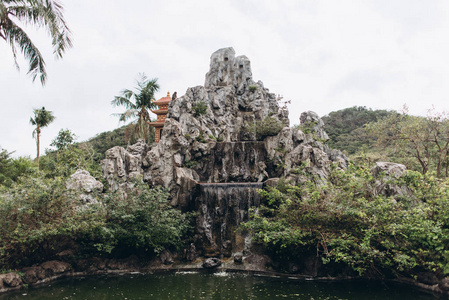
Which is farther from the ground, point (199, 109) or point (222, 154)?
point (199, 109)

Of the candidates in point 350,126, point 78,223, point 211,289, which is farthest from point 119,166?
point 350,126

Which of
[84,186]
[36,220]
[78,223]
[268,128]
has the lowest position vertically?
[78,223]

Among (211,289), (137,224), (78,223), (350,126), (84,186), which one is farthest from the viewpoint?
(350,126)

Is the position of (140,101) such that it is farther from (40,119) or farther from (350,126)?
(350,126)

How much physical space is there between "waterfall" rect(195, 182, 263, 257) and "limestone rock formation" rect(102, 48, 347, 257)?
0.15ft

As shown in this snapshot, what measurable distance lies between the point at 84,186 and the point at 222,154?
8.34 m

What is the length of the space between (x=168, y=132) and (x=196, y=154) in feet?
7.20

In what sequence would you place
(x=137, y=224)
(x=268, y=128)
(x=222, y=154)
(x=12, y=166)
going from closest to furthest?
(x=137, y=224)
(x=222, y=154)
(x=268, y=128)
(x=12, y=166)

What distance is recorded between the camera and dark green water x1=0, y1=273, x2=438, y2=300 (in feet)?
34.2

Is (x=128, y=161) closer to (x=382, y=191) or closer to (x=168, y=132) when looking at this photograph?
(x=168, y=132)

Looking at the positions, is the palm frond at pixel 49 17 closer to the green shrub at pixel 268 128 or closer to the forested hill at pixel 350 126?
the green shrub at pixel 268 128

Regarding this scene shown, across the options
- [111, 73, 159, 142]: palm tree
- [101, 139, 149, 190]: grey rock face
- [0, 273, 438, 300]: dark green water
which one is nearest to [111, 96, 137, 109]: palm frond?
[111, 73, 159, 142]: palm tree

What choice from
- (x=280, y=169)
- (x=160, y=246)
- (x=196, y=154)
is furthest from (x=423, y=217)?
(x=196, y=154)

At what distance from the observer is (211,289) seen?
11.2 metres
